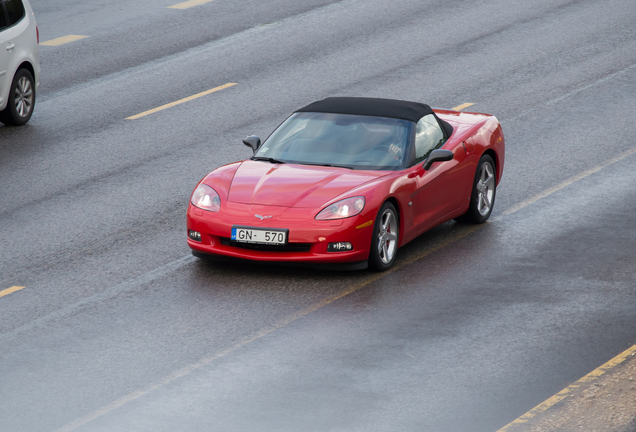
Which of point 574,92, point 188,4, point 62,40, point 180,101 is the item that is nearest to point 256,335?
point 180,101

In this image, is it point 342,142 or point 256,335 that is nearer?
point 256,335

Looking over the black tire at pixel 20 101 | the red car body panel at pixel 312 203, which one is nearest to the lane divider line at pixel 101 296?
the red car body panel at pixel 312 203

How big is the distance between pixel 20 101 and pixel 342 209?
24.2 ft

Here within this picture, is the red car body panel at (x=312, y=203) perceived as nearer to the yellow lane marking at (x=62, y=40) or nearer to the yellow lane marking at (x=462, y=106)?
the yellow lane marking at (x=462, y=106)

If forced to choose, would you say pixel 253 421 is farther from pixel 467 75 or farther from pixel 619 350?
pixel 467 75

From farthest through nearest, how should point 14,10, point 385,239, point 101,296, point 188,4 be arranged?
1. point 188,4
2. point 14,10
3. point 385,239
4. point 101,296

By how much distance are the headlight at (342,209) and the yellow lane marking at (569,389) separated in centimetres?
261

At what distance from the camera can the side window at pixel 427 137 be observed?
33.7ft

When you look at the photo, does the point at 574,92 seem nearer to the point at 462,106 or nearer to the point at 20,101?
the point at 462,106

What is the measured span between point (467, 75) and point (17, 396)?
38.8 feet

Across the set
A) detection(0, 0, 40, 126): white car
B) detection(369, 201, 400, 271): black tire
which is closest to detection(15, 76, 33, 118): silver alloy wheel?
detection(0, 0, 40, 126): white car

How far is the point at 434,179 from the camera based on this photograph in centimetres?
1016

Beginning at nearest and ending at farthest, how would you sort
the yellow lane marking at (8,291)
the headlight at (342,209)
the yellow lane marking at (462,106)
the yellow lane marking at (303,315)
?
the yellow lane marking at (303,315)
the yellow lane marking at (8,291)
the headlight at (342,209)
the yellow lane marking at (462,106)

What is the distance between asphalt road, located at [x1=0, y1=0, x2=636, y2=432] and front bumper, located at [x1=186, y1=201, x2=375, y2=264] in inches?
8.7
